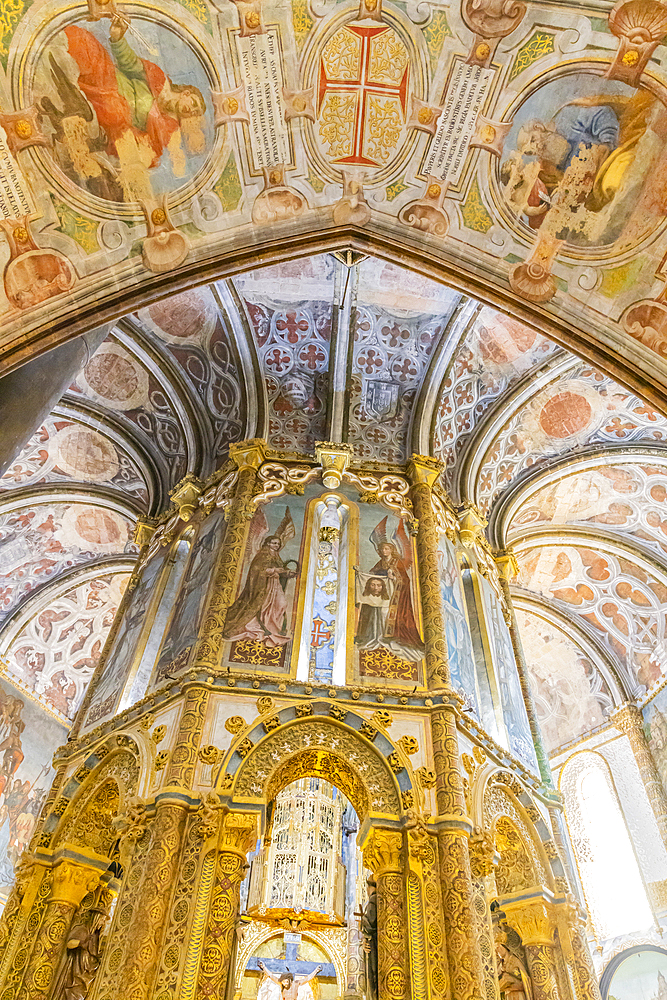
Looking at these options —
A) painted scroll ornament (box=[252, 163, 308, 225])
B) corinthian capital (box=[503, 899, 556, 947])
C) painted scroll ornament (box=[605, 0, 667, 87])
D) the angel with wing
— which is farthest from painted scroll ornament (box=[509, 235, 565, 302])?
corinthian capital (box=[503, 899, 556, 947])

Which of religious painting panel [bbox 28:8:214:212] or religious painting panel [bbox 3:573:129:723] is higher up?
religious painting panel [bbox 3:573:129:723]

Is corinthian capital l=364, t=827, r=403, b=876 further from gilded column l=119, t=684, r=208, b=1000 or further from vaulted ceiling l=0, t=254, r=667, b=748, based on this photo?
vaulted ceiling l=0, t=254, r=667, b=748

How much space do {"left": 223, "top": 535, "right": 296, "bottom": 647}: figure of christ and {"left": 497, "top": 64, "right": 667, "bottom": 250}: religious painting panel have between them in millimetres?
5296

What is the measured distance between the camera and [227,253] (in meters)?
7.02

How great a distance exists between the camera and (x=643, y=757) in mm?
13344

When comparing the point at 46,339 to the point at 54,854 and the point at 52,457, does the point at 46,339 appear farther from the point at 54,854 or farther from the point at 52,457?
the point at 52,457

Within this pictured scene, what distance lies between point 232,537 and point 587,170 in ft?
20.2

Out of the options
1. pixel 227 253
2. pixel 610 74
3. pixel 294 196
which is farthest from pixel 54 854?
pixel 610 74

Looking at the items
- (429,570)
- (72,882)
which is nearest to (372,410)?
(429,570)

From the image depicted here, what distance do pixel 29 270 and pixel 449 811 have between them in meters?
6.59

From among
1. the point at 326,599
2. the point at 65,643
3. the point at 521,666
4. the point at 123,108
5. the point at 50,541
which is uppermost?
the point at 50,541

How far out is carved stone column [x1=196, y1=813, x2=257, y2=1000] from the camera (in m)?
5.89

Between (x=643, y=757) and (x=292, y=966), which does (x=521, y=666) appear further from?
(x=292, y=966)

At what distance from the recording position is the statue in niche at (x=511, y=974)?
288 inches
